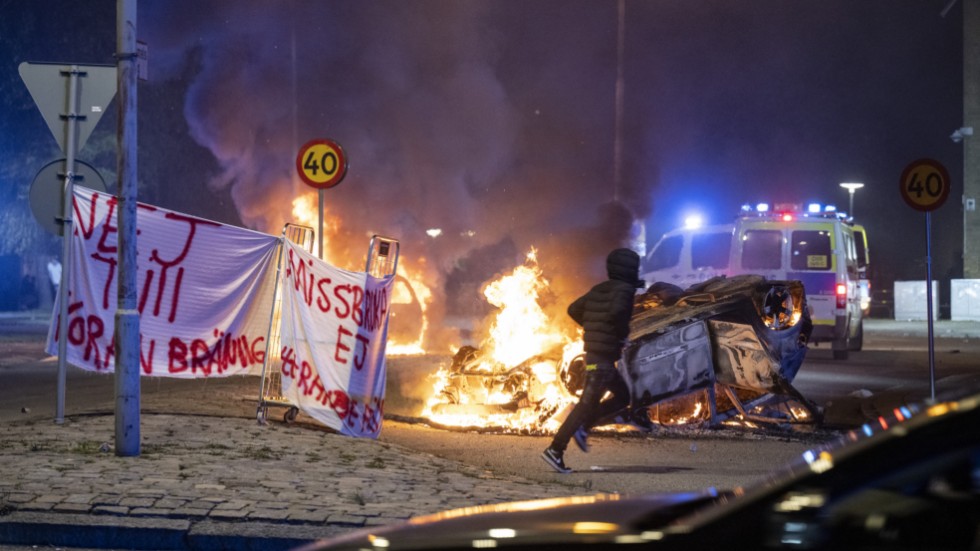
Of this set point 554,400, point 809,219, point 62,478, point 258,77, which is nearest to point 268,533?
point 62,478

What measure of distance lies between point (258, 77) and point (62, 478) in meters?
14.2

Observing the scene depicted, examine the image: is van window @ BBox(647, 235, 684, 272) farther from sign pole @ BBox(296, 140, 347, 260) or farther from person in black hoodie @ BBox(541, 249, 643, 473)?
person in black hoodie @ BBox(541, 249, 643, 473)

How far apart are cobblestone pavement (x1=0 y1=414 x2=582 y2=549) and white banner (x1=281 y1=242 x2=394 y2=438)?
1.39ft

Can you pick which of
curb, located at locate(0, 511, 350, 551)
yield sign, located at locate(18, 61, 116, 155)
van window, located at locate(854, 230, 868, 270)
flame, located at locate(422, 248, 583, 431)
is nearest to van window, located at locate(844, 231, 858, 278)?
van window, located at locate(854, 230, 868, 270)

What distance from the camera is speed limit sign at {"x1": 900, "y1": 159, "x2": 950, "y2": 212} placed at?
11.4 m

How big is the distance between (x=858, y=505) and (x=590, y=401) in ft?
20.0

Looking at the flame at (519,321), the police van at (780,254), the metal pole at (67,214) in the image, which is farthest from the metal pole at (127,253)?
the police van at (780,254)

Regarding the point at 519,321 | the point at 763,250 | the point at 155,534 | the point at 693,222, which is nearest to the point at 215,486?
the point at 155,534

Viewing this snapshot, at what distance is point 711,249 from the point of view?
668 inches

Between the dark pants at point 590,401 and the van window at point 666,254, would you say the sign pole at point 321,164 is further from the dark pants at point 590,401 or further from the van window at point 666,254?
the van window at point 666,254

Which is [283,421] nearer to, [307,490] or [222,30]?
[307,490]

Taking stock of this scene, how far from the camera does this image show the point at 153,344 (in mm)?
8773

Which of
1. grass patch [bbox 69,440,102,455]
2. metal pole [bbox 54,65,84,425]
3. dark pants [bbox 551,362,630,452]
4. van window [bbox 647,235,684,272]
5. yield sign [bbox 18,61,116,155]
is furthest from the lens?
van window [bbox 647,235,684,272]

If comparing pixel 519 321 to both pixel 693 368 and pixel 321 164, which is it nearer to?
pixel 693 368
